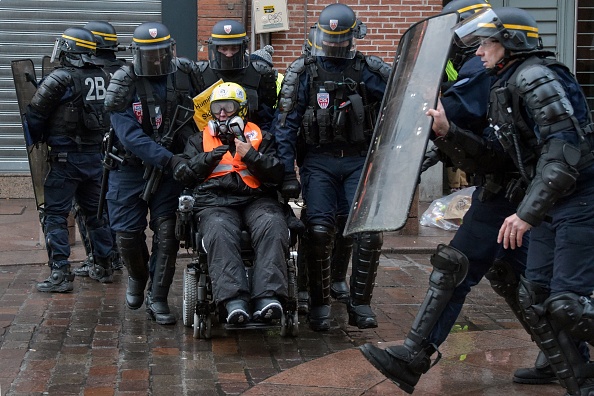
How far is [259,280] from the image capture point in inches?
238

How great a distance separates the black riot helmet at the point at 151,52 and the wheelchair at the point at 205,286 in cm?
86

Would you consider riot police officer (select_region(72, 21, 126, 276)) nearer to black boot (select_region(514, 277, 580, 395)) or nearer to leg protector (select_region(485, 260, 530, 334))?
leg protector (select_region(485, 260, 530, 334))

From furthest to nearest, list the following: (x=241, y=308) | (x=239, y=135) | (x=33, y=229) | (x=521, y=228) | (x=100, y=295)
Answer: (x=33, y=229) → (x=100, y=295) → (x=239, y=135) → (x=241, y=308) → (x=521, y=228)

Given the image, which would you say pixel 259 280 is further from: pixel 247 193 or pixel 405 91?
pixel 405 91

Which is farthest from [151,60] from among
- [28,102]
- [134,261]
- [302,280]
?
[302,280]

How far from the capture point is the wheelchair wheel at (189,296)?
648 cm

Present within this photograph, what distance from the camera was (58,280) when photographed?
25.4 ft

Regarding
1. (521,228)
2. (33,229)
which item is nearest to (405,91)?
(521,228)

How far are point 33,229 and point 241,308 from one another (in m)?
5.02

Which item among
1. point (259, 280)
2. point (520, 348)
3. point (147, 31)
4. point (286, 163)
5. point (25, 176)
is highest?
point (147, 31)

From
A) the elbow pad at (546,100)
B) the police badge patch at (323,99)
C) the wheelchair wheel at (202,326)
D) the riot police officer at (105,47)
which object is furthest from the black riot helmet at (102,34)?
the elbow pad at (546,100)

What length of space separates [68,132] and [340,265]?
2288 mm

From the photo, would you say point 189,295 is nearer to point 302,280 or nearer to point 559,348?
point 302,280

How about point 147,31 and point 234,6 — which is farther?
point 234,6
